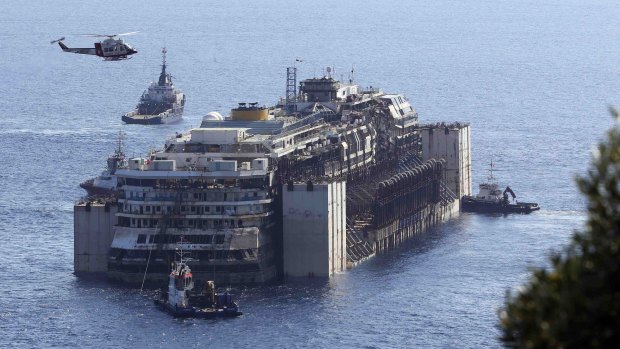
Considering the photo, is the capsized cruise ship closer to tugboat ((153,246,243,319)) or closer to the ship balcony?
the ship balcony

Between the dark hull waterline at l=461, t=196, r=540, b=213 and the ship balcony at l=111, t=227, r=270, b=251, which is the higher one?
the dark hull waterline at l=461, t=196, r=540, b=213

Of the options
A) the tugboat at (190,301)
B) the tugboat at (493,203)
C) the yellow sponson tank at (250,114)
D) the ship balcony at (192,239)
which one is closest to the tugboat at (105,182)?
the yellow sponson tank at (250,114)

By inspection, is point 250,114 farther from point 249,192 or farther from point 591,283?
point 591,283

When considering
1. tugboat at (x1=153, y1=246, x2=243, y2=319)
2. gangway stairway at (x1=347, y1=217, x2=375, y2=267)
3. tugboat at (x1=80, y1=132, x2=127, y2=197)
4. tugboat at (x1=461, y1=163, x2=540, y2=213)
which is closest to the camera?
tugboat at (x1=153, y1=246, x2=243, y2=319)

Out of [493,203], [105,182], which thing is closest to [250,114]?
[105,182]

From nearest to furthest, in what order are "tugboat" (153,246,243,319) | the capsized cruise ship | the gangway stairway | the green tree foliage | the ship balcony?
the green tree foliage
"tugboat" (153,246,243,319)
the ship balcony
the capsized cruise ship
the gangway stairway

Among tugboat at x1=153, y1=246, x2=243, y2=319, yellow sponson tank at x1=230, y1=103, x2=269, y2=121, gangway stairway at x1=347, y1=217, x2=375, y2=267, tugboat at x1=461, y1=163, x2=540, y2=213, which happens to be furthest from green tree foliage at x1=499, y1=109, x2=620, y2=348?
tugboat at x1=461, y1=163, x2=540, y2=213

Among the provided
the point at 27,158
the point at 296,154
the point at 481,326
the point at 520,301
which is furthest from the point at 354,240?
the point at 520,301

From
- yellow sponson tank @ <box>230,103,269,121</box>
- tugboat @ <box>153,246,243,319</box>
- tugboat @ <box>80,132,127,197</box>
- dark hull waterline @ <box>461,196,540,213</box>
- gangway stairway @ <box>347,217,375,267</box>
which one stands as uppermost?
yellow sponson tank @ <box>230,103,269,121</box>
